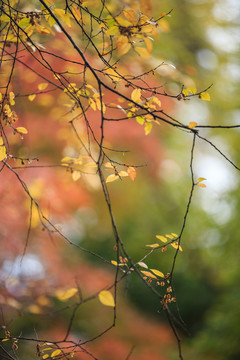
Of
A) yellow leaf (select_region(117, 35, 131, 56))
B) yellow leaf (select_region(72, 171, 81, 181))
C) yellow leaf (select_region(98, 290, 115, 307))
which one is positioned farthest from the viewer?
yellow leaf (select_region(72, 171, 81, 181))

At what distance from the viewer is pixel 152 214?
5.42 metres

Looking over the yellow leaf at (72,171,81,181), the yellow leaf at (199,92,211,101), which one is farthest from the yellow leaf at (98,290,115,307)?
the yellow leaf at (199,92,211,101)

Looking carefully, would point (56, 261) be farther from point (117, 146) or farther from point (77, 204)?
point (117, 146)

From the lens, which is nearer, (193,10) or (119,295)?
(193,10)

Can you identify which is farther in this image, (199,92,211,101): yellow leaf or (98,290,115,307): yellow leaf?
(199,92,211,101): yellow leaf

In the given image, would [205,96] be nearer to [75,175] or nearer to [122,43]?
[122,43]

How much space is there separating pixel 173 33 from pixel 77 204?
2.05 metres

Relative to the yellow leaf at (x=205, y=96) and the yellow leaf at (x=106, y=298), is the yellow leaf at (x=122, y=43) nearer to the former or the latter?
the yellow leaf at (x=205, y=96)

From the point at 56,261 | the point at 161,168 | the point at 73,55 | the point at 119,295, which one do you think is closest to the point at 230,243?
the point at 161,168

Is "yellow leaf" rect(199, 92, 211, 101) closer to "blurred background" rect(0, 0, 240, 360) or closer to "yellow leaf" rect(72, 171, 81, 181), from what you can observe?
"yellow leaf" rect(72, 171, 81, 181)

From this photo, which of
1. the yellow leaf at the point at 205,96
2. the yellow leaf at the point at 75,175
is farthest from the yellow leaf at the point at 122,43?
the yellow leaf at the point at 75,175

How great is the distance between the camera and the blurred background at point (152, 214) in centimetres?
248

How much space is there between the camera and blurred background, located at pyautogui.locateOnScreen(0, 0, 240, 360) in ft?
8.13

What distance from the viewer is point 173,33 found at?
348 centimetres
